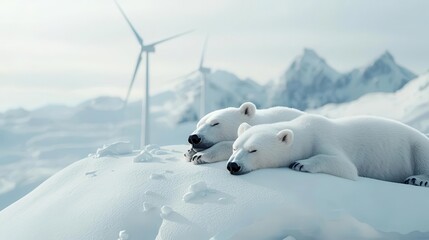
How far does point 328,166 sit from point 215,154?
1.25 metres

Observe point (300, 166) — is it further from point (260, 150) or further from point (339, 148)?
point (339, 148)

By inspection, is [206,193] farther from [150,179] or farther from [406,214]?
[406,214]

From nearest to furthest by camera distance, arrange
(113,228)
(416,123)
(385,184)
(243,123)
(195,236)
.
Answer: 1. (195,236)
2. (113,228)
3. (385,184)
4. (243,123)
5. (416,123)

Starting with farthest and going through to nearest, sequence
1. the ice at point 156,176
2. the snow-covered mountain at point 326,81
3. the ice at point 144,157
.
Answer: the snow-covered mountain at point 326,81 < the ice at point 144,157 < the ice at point 156,176

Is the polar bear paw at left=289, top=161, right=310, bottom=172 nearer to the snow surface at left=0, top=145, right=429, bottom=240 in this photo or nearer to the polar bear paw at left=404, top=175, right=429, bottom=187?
the snow surface at left=0, top=145, right=429, bottom=240

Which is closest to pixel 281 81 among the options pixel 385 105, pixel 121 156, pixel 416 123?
pixel 385 105

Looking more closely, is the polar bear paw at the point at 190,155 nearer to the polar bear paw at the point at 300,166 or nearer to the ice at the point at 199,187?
the ice at the point at 199,187

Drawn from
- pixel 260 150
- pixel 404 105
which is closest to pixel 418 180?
pixel 260 150

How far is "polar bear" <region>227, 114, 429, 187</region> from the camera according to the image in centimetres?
638

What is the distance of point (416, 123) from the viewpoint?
2566 inches

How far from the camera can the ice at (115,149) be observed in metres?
8.19

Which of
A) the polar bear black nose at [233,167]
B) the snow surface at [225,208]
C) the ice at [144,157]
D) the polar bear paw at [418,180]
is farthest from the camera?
the ice at [144,157]

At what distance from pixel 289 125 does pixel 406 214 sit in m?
1.55

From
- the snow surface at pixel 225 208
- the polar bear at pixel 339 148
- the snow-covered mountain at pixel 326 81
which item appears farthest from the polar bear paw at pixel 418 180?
the snow-covered mountain at pixel 326 81
